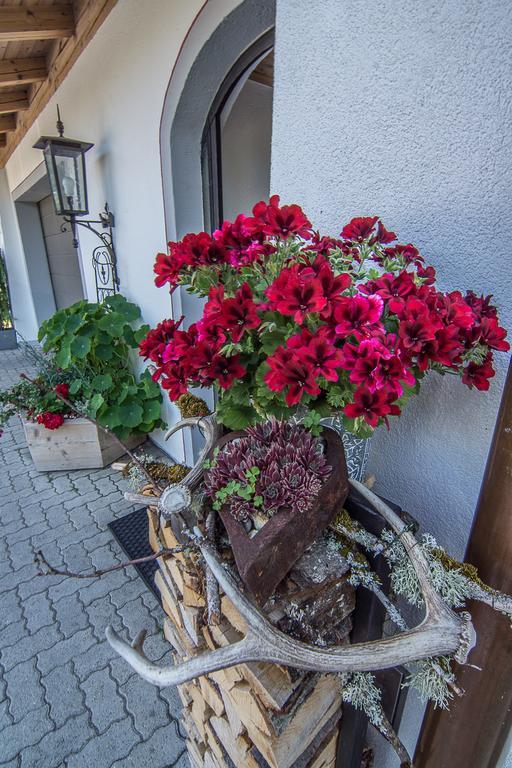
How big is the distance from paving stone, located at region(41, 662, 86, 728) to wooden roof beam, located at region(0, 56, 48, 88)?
429 centimetres

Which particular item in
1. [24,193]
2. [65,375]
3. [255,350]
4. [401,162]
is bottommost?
[65,375]

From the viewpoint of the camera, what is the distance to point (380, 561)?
74 cm

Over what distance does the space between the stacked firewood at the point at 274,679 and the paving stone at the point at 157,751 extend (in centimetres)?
41

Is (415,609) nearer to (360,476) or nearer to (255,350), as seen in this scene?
(360,476)

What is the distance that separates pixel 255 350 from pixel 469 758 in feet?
3.36

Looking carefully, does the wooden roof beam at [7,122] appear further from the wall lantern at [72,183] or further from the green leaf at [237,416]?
the green leaf at [237,416]

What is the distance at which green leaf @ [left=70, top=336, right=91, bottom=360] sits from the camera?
252 centimetres

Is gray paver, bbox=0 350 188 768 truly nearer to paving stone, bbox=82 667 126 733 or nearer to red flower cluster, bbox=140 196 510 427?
paving stone, bbox=82 667 126 733

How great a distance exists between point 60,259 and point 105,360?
10.4 ft

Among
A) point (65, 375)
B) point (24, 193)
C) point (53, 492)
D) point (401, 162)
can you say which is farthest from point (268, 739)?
point (24, 193)

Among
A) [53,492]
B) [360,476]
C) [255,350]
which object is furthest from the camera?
[53,492]

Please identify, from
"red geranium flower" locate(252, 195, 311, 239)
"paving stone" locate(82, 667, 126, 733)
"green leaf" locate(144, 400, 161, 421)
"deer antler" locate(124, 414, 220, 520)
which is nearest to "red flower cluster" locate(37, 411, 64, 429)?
"green leaf" locate(144, 400, 161, 421)

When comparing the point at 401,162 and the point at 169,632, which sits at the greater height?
the point at 401,162

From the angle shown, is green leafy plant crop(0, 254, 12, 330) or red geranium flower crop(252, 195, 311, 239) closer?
red geranium flower crop(252, 195, 311, 239)
